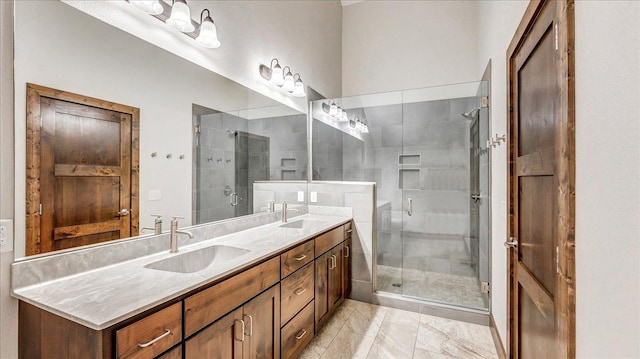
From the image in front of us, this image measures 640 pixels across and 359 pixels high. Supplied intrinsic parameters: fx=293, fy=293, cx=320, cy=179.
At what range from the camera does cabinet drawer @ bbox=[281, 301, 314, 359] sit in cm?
181

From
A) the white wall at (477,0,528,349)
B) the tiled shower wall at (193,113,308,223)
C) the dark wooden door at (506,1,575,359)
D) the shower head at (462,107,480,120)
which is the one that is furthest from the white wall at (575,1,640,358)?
the shower head at (462,107,480,120)

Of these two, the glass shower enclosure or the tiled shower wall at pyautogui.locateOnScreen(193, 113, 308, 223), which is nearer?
the tiled shower wall at pyautogui.locateOnScreen(193, 113, 308, 223)

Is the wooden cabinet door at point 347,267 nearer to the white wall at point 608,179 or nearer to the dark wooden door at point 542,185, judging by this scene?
the dark wooden door at point 542,185

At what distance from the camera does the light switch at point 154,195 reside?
1.63 m

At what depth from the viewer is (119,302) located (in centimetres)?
100

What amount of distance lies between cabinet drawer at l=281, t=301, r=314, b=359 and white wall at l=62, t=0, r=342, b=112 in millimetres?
1819

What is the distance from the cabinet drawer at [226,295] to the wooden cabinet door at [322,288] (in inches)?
25.3

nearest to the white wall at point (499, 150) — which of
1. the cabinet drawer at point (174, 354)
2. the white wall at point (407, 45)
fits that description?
the white wall at point (407, 45)

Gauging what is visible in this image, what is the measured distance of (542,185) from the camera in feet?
4.10

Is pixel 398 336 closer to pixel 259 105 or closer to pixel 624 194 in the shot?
pixel 624 194

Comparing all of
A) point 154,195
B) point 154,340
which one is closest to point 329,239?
point 154,195

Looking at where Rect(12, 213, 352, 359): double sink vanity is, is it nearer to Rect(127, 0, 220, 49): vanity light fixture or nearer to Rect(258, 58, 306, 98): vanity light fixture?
Rect(127, 0, 220, 49): vanity light fixture

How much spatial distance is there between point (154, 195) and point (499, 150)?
227cm

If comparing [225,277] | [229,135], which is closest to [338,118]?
[229,135]
